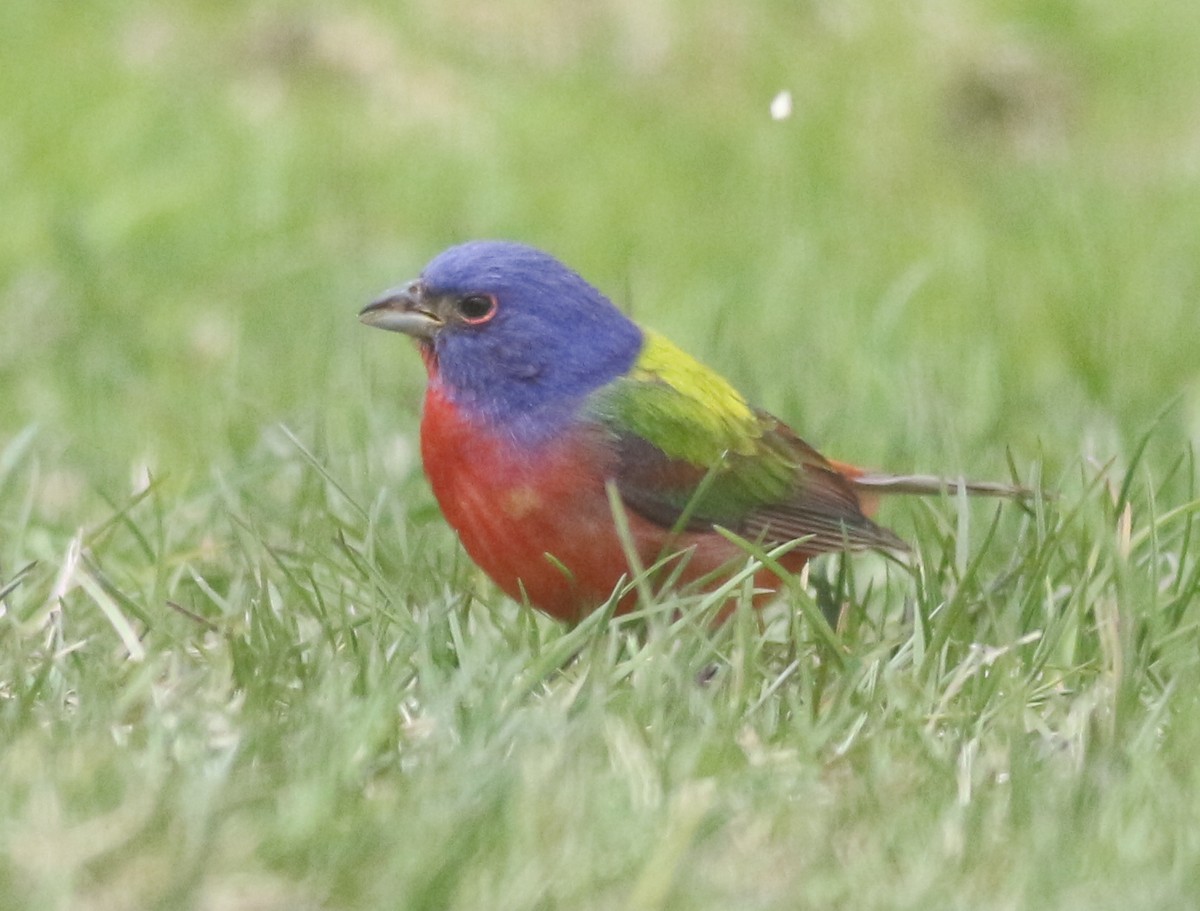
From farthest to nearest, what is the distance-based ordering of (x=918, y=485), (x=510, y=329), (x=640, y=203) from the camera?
1. (x=640, y=203)
2. (x=918, y=485)
3. (x=510, y=329)

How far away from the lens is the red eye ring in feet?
12.8

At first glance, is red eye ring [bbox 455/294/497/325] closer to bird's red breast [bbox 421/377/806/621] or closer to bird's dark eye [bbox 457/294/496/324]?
bird's dark eye [bbox 457/294/496/324]

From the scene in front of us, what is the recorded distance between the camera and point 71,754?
101 inches

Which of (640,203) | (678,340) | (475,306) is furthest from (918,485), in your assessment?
(640,203)

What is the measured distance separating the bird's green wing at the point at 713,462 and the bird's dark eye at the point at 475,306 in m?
0.26

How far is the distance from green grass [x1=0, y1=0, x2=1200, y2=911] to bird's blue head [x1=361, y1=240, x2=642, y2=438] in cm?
30

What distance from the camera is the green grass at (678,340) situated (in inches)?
99.6

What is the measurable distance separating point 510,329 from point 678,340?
1991 millimetres

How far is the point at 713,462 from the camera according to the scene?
3.86 metres

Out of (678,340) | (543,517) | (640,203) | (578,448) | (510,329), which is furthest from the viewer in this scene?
(640,203)

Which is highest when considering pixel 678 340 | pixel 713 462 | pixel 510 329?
pixel 510 329

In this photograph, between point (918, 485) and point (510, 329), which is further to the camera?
point (918, 485)

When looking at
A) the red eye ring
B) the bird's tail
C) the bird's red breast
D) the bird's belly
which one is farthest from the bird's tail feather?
the red eye ring

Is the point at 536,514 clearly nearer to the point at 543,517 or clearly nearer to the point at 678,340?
the point at 543,517
